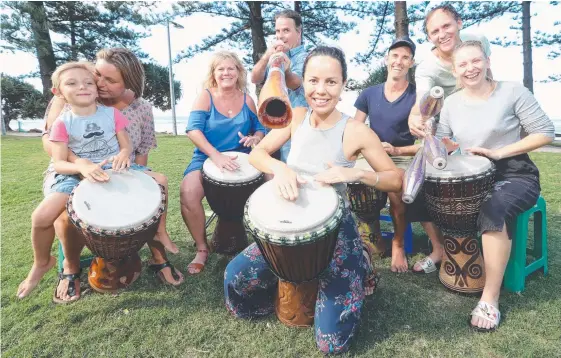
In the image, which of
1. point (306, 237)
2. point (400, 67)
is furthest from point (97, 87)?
point (400, 67)

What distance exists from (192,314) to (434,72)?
2550 millimetres

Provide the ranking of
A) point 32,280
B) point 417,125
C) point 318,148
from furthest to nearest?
point 32,280
point 417,125
point 318,148

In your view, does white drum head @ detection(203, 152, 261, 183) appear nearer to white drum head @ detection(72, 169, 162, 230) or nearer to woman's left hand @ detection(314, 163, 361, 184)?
white drum head @ detection(72, 169, 162, 230)

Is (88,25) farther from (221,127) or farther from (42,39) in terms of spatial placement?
(221,127)

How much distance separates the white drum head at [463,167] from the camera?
2.40 metres

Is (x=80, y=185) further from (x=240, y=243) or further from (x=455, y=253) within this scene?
(x=455, y=253)

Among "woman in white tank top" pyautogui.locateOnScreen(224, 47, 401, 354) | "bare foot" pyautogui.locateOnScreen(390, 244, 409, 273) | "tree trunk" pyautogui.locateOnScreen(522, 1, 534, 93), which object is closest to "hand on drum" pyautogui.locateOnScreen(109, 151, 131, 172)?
"woman in white tank top" pyautogui.locateOnScreen(224, 47, 401, 354)

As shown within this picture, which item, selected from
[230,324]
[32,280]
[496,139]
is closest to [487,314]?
[496,139]

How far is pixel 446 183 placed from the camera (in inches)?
96.7

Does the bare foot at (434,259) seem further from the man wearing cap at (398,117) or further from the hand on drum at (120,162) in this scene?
the hand on drum at (120,162)

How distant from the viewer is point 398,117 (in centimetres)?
316

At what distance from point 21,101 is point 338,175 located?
23344 millimetres

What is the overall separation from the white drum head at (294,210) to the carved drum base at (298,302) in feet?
1.76

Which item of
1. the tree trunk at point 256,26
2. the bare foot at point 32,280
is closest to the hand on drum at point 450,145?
the bare foot at point 32,280
